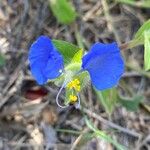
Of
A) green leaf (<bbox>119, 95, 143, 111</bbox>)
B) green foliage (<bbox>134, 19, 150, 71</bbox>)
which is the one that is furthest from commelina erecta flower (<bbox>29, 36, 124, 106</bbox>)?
green leaf (<bbox>119, 95, 143, 111</bbox>)

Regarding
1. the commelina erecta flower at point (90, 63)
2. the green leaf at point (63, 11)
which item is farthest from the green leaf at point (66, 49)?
the green leaf at point (63, 11)

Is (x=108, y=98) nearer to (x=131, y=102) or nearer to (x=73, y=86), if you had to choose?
(x=131, y=102)

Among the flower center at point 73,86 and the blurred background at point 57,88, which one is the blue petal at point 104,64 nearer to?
the flower center at point 73,86

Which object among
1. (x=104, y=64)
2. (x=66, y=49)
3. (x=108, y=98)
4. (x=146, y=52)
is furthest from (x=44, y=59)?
(x=108, y=98)

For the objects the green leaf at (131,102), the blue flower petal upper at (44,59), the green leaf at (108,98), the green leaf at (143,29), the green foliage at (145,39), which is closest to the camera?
the blue flower petal upper at (44,59)

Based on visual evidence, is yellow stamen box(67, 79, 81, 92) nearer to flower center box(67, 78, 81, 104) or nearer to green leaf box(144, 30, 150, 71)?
flower center box(67, 78, 81, 104)

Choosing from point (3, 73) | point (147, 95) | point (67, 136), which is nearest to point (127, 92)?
point (147, 95)

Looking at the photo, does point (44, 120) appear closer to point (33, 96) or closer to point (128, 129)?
point (33, 96)
